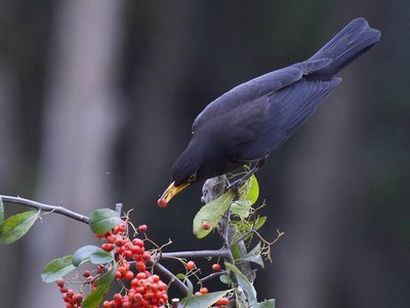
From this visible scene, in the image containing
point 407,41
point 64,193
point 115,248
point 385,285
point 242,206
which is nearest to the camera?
point 115,248

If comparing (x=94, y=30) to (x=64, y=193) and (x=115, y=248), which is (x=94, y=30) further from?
(x=115, y=248)

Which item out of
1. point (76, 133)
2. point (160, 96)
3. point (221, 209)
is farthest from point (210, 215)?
point (160, 96)

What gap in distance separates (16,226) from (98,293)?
302mm

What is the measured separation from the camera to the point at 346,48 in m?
4.42

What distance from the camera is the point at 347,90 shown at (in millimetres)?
11734

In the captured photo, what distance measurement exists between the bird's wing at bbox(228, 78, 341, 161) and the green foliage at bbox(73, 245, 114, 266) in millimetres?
1698

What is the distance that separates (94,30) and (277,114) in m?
5.54

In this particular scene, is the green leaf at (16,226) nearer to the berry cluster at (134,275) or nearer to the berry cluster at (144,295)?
the berry cluster at (134,275)

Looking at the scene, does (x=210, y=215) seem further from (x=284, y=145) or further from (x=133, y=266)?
(x=284, y=145)

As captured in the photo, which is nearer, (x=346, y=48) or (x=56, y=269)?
(x=56, y=269)

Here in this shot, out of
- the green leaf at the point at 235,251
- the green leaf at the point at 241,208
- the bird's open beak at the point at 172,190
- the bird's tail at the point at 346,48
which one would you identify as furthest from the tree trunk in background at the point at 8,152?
the green leaf at the point at 235,251

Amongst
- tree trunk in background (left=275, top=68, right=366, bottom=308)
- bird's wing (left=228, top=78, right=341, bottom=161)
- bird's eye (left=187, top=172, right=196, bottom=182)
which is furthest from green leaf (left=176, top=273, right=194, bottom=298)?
tree trunk in background (left=275, top=68, right=366, bottom=308)

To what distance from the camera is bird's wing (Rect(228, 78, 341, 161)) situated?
13.5ft

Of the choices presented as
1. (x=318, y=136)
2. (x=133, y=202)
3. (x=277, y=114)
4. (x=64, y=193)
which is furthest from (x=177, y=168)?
(x=318, y=136)
